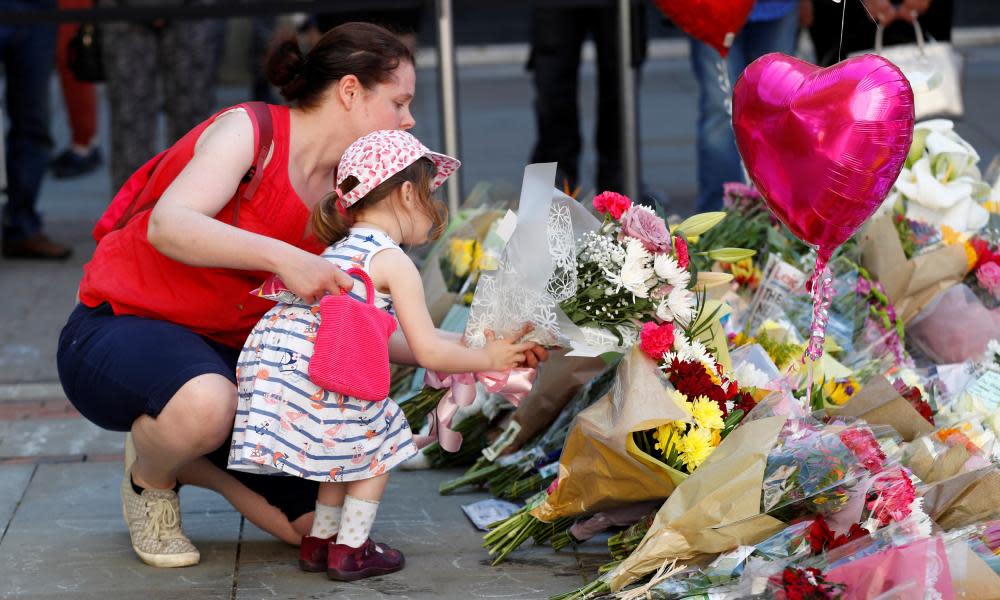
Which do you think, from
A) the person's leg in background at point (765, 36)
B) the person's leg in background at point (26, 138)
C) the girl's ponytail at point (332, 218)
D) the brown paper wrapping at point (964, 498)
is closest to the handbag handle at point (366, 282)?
the girl's ponytail at point (332, 218)

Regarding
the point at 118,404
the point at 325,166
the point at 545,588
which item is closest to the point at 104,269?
the point at 118,404

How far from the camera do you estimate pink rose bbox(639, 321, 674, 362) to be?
2.97 metres

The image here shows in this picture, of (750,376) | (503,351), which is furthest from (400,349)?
(750,376)

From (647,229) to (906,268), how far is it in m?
1.21

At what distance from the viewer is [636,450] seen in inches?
113

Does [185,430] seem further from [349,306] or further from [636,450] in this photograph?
[636,450]

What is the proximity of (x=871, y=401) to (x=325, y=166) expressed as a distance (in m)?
1.36

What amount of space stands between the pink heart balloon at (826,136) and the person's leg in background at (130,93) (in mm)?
3781

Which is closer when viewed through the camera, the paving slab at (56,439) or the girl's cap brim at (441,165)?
the girl's cap brim at (441,165)

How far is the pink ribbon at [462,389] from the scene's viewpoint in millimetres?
3098

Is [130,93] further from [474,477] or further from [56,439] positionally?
[474,477]

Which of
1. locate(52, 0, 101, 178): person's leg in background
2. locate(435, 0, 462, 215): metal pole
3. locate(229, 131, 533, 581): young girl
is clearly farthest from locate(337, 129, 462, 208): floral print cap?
locate(52, 0, 101, 178): person's leg in background

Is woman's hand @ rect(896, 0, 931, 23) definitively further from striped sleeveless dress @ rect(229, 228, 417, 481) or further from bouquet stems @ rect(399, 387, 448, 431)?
striped sleeveless dress @ rect(229, 228, 417, 481)

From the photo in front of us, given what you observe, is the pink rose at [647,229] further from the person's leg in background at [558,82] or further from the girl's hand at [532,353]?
the person's leg in background at [558,82]
